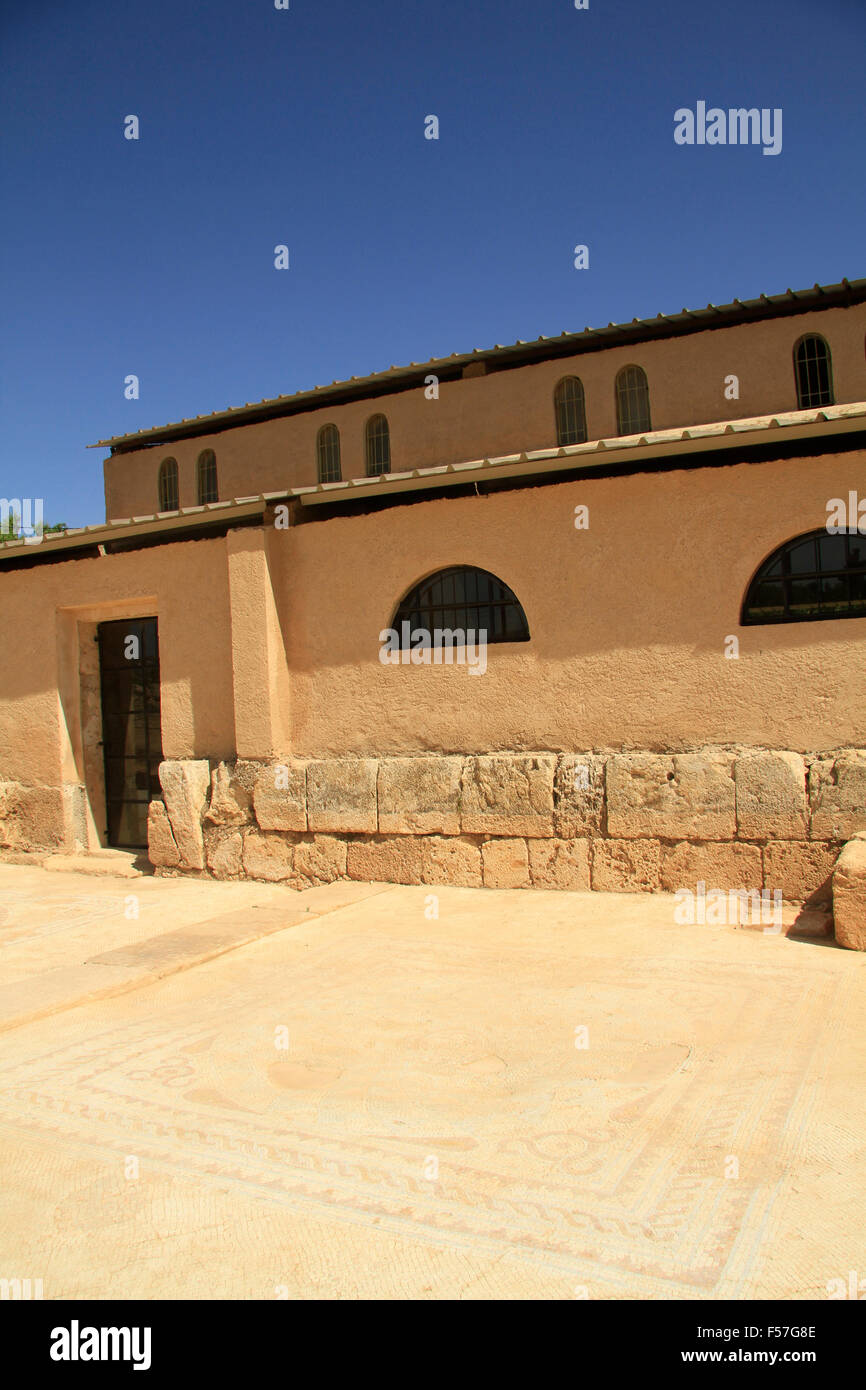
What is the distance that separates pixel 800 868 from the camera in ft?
21.9

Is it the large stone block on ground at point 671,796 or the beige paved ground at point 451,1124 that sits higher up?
the large stone block on ground at point 671,796

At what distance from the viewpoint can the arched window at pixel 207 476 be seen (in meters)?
16.7

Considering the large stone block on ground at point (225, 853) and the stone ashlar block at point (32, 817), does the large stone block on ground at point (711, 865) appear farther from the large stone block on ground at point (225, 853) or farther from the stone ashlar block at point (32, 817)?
the stone ashlar block at point (32, 817)

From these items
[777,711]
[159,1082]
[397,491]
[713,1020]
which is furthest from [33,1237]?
[397,491]

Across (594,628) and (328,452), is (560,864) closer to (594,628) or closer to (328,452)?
(594,628)

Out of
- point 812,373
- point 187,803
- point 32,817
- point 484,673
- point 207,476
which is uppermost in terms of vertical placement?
point 207,476

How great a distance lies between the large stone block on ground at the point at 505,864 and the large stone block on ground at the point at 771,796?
5.68 feet

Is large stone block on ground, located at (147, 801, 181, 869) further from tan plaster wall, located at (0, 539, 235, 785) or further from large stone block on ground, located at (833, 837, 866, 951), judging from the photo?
large stone block on ground, located at (833, 837, 866, 951)

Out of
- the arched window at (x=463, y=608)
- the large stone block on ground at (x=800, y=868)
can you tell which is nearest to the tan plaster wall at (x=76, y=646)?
the arched window at (x=463, y=608)

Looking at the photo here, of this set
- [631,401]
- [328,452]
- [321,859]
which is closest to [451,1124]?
[321,859]

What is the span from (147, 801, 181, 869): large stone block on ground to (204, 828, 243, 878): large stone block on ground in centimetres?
36

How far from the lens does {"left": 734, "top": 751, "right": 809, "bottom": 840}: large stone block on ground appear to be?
22.0 feet

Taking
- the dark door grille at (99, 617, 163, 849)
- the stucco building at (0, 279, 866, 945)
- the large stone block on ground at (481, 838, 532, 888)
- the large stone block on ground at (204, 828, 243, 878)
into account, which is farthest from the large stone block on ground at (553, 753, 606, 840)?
the dark door grille at (99, 617, 163, 849)

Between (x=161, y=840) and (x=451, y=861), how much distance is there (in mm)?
3107
